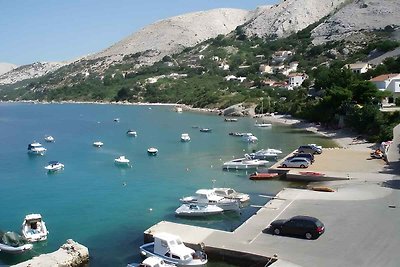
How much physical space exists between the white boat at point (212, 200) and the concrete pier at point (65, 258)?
33.5ft

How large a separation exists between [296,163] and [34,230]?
2406cm

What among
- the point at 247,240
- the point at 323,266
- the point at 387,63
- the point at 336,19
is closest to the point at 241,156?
the point at 247,240

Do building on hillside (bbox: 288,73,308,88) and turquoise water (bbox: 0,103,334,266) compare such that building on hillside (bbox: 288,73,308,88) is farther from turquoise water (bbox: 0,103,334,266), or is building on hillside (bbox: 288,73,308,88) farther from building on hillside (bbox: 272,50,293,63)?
building on hillside (bbox: 272,50,293,63)

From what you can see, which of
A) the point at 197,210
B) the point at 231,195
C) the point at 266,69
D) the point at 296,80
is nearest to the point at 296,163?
the point at 231,195

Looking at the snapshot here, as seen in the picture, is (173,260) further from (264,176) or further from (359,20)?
(359,20)

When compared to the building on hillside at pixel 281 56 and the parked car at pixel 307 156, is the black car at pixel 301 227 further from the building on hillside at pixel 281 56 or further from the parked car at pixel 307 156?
the building on hillside at pixel 281 56

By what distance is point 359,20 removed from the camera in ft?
568

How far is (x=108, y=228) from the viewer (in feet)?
98.3

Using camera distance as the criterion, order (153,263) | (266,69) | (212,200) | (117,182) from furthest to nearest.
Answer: (266,69), (117,182), (212,200), (153,263)

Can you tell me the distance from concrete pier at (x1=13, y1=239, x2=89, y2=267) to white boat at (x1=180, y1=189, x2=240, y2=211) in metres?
10.2

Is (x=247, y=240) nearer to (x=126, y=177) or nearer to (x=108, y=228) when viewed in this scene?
(x=108, y=228)

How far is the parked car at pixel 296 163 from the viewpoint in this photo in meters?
42.8

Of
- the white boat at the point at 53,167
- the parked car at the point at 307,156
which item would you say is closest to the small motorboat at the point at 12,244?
the white boat at the point at 53,167

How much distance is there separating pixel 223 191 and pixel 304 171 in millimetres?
9761
